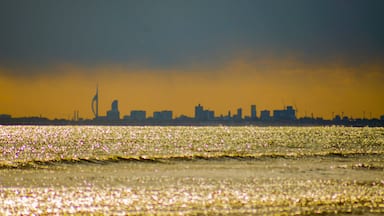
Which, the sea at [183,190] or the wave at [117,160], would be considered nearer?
the sea at [183,190]

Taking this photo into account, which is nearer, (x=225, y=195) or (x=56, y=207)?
(x=56, y=207)

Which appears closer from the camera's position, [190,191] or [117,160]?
[190,191]

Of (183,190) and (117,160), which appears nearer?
(183,190)

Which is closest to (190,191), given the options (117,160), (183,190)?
(183,190)

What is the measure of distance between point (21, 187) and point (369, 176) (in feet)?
86.4

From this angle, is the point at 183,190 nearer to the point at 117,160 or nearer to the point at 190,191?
the point at 190,191

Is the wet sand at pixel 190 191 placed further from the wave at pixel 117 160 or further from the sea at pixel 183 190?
the wave at pixel 117 160

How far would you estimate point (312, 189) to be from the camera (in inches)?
1731

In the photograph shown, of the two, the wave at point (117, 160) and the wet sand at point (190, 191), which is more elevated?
the wave at point (117, 160)

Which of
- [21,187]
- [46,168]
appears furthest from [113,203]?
[46,168]

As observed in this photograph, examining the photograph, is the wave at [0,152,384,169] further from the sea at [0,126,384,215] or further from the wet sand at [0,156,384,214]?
the wet sand at [0,156,384,214]

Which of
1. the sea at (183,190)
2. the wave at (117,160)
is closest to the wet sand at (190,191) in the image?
the sea at (183,190)

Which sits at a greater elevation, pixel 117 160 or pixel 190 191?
pixel 117 160

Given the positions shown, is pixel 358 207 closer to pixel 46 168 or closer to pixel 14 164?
pixel 46 168
